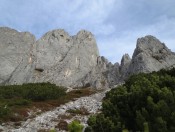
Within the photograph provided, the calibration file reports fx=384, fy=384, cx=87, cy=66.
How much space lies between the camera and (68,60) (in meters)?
94.8

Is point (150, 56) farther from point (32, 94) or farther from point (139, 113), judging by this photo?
point (139, 113)

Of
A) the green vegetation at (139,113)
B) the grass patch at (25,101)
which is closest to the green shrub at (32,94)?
the grass patch at (25,101)

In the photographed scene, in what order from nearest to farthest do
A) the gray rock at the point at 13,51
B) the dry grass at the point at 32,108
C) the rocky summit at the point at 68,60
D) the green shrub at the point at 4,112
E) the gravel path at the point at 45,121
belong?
1. the gravel path at the point at 45,121
2. the green shrub at the point at 4,112
3. the dry grass at the point at 32,108
4. the rocky summit at the point at 68,60
5. the gray rock at the point at 13,51

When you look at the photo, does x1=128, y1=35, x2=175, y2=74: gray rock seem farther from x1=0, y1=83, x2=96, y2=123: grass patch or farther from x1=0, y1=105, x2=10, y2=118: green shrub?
x1=0, y1=105, x2=10, y2=118: green shrub

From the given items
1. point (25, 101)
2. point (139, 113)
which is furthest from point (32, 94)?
point (139, 113)

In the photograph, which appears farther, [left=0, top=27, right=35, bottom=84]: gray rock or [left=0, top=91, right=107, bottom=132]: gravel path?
[left=0, top=27, right=35, bottom=84]: gray rock

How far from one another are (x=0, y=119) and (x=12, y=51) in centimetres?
6670

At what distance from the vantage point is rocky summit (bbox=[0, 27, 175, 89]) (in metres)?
80.6

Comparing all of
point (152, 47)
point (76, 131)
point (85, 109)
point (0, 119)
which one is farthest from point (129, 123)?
point (152, 47)

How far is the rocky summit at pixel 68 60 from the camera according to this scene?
80625 millimetres

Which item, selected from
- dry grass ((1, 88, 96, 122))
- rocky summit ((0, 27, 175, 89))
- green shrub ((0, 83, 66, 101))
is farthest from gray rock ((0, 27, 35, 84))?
dry grass ((1, 88, 96, 122))

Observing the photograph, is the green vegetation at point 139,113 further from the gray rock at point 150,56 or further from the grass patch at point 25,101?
the gray rock at point 150,56

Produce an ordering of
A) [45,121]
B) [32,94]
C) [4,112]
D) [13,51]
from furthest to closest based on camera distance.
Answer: [13,51] < [32,94] < [4,112] < [45,121]

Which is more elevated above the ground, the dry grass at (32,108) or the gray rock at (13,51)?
the gray rock at (13,51)
